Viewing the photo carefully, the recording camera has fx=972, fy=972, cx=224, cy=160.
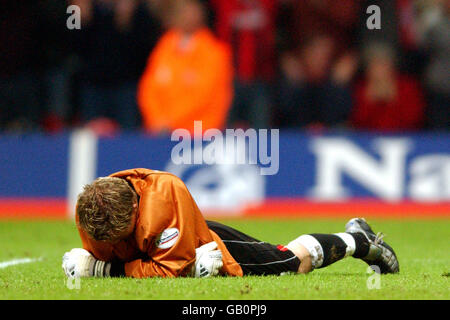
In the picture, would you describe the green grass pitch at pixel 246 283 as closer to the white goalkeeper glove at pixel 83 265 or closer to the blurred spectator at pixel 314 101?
the white goalkeeper glove at pixel 83 265

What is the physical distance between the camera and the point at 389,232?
11.5 m

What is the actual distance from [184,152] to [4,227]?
2.66 metres

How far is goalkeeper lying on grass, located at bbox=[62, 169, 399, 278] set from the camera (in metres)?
6.04

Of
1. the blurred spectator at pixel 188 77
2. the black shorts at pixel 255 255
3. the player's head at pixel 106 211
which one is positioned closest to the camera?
the player's head at pixel 106 211

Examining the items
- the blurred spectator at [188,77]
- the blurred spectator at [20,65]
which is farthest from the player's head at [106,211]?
the blurred spectator at [20,65]

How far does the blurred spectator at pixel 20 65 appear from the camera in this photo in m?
14.8

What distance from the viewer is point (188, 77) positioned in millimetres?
13891

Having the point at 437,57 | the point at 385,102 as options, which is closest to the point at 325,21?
the point at 385,102

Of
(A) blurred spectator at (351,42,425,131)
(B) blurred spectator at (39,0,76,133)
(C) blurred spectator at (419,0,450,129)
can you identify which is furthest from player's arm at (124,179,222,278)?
(C) blurred spectator at (419,0,450,129)

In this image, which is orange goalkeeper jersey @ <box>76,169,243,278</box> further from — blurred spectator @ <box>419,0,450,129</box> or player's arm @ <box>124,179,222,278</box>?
blurred spectator @ <box>419,0,450,129</box>

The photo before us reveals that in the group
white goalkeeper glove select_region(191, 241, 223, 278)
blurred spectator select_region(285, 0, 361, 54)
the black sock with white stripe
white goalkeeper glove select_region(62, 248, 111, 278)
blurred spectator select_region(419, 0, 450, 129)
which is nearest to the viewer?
white goalkeeper glove select_region(191, 241, 223, 278)

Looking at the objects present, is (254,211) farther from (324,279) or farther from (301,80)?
(324,279)

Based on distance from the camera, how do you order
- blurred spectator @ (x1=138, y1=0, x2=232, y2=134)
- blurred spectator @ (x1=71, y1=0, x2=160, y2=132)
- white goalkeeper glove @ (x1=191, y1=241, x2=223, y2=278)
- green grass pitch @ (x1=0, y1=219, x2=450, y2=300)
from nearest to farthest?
green grass pitch @ (x1=0, y1=219, x2=450, y2=300)
white goalkeeper glove @ (x1=191, y1=241, x2=223, y2=278)
blurred spectator @ (x1=138, y1=0, x2=232, y2=134)
blurred spectator @ (x1=71, y1=0, x2=160, y2=132)

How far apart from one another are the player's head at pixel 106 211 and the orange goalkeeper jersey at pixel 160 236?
5.3 inches
